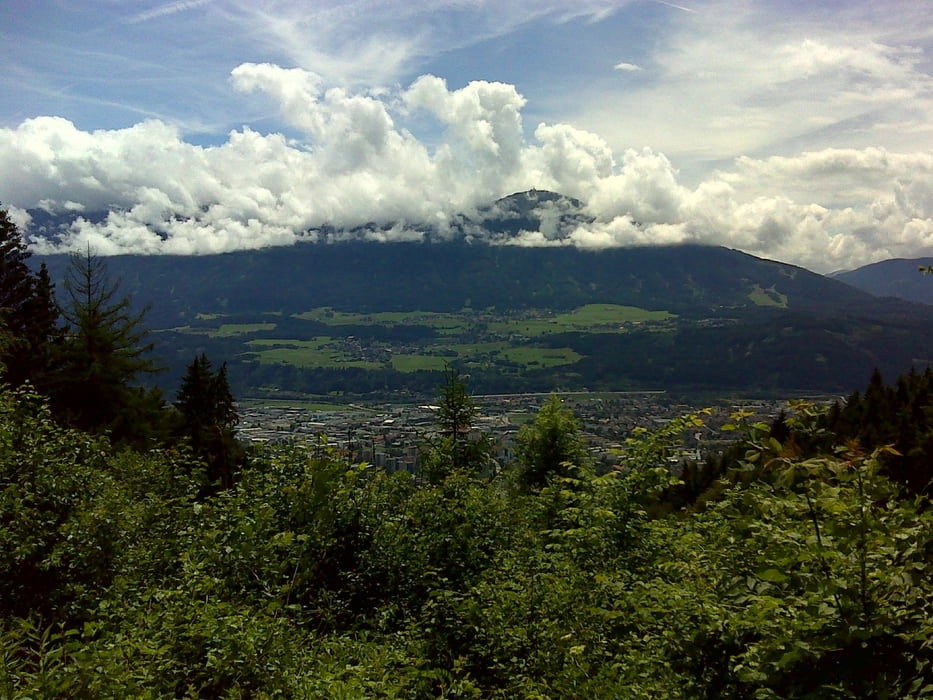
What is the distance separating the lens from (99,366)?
26.8 meters

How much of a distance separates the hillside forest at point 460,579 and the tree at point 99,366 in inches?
623

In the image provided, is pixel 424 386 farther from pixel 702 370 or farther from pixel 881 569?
pixel 881 569

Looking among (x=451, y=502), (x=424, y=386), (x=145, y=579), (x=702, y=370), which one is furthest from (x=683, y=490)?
(x=702, y=370)

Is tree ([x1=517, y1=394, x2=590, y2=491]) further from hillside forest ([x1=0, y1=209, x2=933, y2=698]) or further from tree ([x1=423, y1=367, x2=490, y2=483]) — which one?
hillside forest ([x1=0, y1=209, x2=933, y2=698])

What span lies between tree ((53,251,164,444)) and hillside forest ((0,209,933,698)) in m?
15.8

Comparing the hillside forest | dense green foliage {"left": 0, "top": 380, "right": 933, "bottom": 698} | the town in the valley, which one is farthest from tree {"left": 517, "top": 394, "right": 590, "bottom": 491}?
the town in the valley

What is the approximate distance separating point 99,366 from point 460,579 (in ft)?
80.7

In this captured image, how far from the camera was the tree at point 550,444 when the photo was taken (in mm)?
24500

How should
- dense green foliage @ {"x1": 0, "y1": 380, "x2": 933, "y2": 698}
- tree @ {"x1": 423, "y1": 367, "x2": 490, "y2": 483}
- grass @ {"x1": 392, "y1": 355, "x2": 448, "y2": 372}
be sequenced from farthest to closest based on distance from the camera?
grass @ {"x1": 392, "y1": 355, "x2": 448, "y2": 372}
tree @ {"x1": 423, "y1": 367, "x2": 490, "y2": 483}
dense green foliage @ {"x1": 0, "y1": 380, "x2": 933, "y2": 698}

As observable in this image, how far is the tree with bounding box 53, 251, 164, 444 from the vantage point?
1058 inches

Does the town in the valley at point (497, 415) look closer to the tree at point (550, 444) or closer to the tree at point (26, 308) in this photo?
the tree at point (26, 308)

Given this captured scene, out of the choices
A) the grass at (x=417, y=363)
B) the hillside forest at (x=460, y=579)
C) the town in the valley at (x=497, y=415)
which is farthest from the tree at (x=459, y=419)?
the grass at (x=417, y=363)

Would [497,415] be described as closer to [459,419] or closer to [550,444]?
[550,444]

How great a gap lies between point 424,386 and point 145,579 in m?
148
